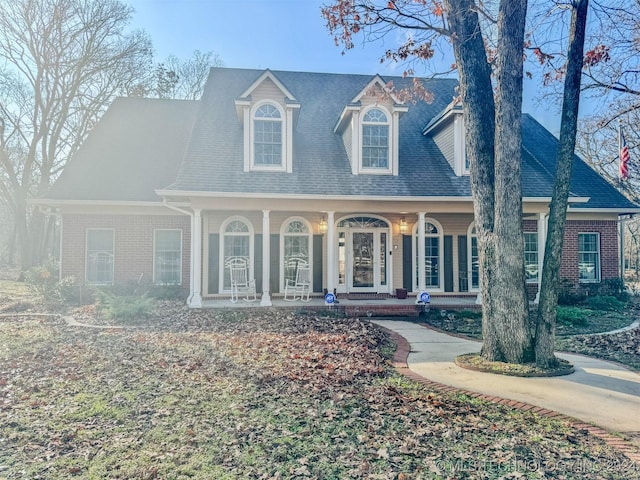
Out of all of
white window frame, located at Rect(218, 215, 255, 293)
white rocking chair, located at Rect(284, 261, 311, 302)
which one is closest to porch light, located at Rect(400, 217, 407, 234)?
white rocking chair, located at Rect(284, 261, 311, 302)

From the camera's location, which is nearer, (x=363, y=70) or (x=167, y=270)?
(x=167, y=270)

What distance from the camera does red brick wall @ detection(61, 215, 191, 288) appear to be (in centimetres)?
1356

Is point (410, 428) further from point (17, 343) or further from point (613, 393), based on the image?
point (17, 343)

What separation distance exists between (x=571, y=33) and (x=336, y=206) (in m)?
7.00

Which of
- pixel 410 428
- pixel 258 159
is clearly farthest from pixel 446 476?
pixel 258 159

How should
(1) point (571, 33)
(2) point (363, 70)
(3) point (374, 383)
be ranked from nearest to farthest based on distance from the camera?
(3) point (374, 383) → (1) point (571, 33) → (2) point (363, 70)

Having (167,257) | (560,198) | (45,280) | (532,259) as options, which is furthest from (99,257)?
(532,259)

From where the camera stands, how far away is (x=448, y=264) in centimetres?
1379

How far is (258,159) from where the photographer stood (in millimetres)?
12477

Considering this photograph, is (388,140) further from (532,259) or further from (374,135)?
(532,259)

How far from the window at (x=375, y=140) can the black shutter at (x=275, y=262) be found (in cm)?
353

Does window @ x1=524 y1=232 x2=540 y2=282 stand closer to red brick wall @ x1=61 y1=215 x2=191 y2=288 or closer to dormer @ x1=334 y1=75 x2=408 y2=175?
dormer @ x1=334 y1=75 x2=408 y2=175

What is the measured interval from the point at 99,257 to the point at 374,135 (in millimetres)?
9621

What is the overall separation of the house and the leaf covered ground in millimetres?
5150
